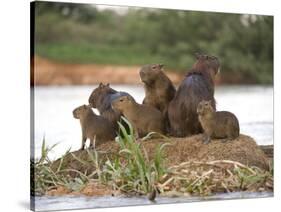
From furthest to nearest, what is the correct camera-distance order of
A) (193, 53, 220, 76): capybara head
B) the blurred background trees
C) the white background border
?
1. (193, 53, 220, 76): capybara head
2. the blurred background trees
3. the white background border

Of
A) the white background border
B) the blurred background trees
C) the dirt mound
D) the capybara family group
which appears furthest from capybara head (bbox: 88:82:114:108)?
the white background border

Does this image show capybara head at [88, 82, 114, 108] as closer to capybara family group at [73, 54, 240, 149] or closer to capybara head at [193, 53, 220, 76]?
capybara family group at [73, 54, 240, 149]

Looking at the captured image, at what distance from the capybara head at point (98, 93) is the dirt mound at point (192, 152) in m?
0.25

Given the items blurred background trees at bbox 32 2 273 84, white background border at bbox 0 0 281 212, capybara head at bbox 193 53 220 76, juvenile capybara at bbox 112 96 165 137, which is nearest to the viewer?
white background border at bbox 0 0 281 212

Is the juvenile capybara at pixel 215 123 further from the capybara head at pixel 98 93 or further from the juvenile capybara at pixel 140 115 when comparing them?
the capybara head at pixel 98 93

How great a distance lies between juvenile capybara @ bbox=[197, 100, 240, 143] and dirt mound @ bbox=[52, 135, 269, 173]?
0.14 ft

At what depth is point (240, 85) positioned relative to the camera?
5043 mm

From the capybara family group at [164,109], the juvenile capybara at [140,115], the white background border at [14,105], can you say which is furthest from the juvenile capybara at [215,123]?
the white background border at [14,105]

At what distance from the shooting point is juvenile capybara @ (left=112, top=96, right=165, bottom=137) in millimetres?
4641

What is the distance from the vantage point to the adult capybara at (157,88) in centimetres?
471

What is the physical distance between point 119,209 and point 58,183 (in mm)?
388

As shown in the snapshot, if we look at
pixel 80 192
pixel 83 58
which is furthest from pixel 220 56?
pixel 80 192

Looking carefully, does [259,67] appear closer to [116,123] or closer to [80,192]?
[116,123]

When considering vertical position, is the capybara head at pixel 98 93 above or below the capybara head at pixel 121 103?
above
